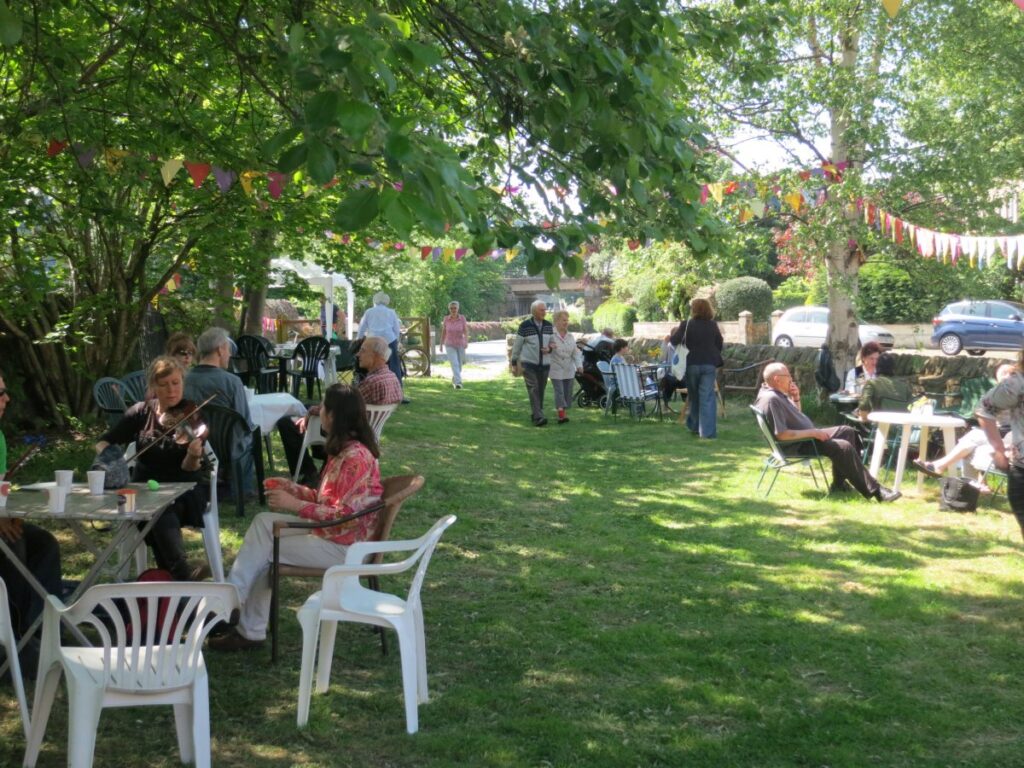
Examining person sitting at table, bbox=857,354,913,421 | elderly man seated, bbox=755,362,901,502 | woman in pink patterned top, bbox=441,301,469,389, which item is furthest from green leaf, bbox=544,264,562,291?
woman in pink patterned top, bbox=441,301,469,389

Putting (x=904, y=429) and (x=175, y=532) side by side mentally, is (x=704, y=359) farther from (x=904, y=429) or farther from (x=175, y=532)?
(x=175, y=532)

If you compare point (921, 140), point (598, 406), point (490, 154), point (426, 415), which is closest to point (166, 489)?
point (490, 154)

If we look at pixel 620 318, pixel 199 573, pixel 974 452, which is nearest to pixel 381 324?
pixel 974 452

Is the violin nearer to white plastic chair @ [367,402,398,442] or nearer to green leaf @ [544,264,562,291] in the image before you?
green leaf @ [544,264,562,291]

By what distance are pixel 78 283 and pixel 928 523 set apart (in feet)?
28.0

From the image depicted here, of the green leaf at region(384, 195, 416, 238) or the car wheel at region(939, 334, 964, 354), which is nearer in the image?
the green leaf at region(384, 195, 416, 238)

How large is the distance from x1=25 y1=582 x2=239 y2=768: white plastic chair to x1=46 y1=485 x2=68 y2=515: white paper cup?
0.76 metres

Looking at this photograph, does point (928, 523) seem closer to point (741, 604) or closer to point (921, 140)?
point (741, 604)

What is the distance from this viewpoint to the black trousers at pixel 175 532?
5.26 meters

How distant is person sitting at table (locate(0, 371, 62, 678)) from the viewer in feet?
14.1

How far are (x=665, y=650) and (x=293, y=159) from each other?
3.07 m

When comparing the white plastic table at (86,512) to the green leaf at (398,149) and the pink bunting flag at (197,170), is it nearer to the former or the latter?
the green leaf at (398,149)

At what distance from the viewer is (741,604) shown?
5.71 meters

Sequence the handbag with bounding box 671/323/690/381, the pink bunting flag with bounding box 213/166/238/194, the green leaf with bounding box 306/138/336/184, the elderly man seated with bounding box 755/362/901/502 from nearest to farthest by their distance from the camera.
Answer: the green leaf with bounding box 306/138/336/184 → the pink bunting flag with bounding box 213/166/238/194 → the elderly man seated with bounding box 755/362/901/502 → the handbag with bounding box 671/323/690/381
